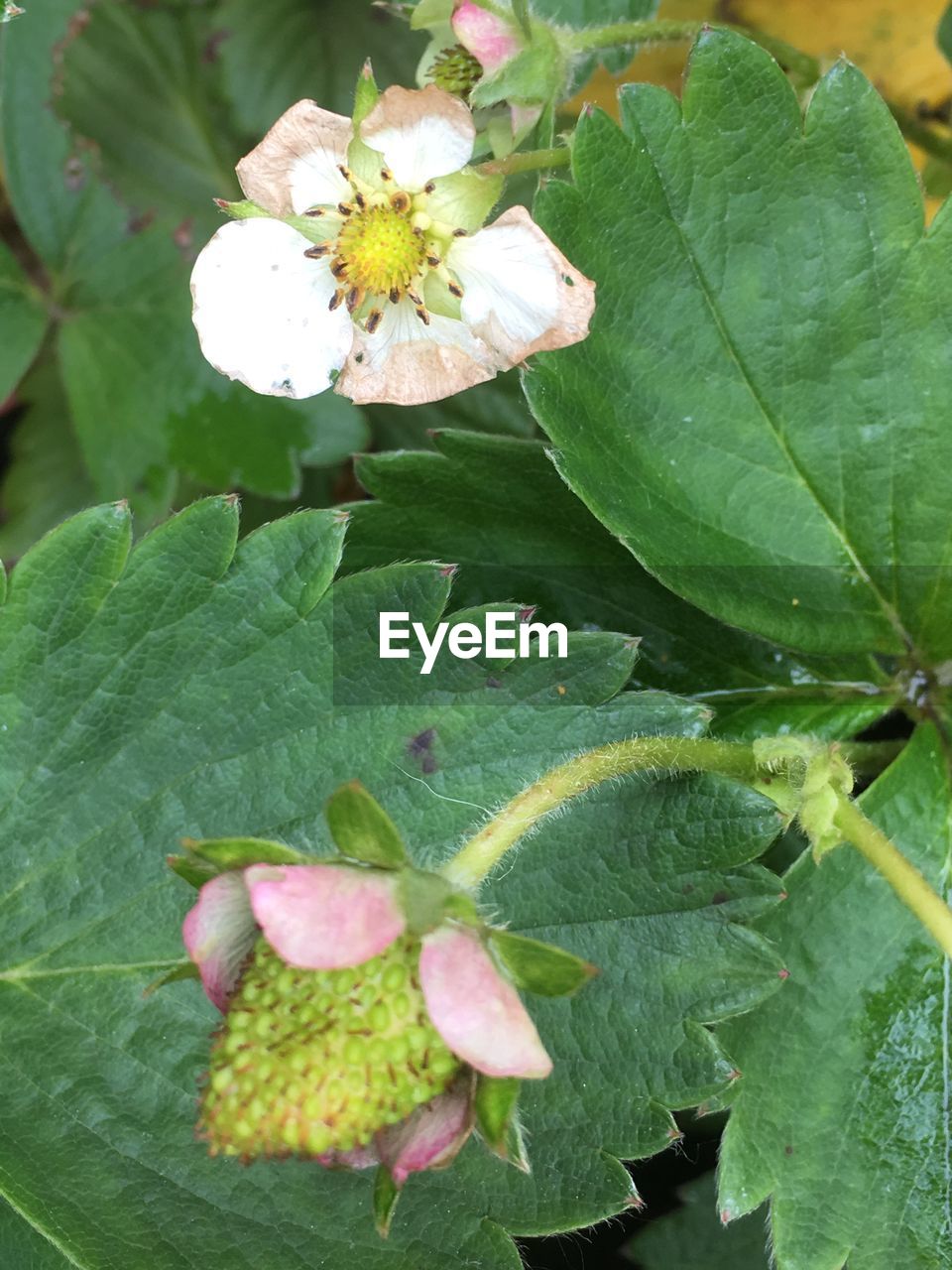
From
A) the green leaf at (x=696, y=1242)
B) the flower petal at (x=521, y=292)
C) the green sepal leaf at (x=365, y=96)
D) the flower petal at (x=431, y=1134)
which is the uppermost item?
the green sepal leaf at (x=365, y=96)

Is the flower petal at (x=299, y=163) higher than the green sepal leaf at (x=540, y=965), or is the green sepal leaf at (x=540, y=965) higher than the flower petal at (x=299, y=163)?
the flower petal at (x=299, y=163)

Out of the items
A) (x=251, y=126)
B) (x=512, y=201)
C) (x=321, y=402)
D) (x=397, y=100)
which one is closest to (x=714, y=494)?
(x=397, y=100)

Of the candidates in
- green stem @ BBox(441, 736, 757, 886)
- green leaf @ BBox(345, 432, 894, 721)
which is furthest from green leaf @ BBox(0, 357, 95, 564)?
green stem @ BBox(441, 736, 757, 886)

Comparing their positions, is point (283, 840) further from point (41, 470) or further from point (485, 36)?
point (41, 470)

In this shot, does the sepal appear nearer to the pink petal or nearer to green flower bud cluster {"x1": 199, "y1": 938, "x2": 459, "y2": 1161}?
green flower bud cluster {"x1": 199, "y1": 938, "x2": 459, "y2": 1161}

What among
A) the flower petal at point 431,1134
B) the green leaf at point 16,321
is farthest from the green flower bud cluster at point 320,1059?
the green leaf at point 16,321

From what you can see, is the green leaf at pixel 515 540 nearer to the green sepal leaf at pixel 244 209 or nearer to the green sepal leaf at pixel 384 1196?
the green sepal leaf at pixel 244 209

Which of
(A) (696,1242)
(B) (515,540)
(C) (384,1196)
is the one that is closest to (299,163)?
(B) (515,540)
